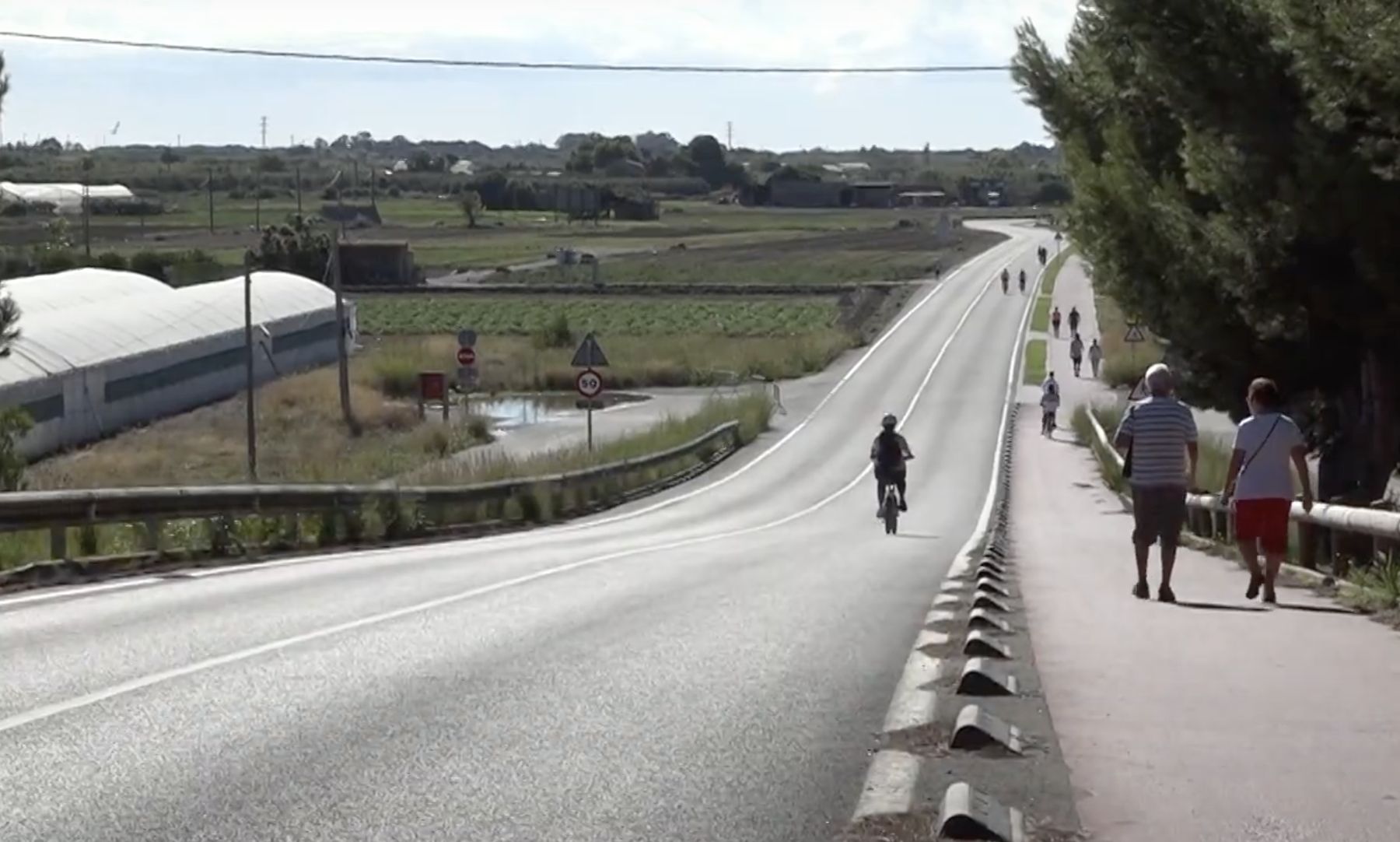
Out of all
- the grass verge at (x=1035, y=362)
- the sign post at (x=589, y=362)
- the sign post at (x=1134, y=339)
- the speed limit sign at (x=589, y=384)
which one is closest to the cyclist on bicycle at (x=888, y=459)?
the sign post at (x=589, y=362)

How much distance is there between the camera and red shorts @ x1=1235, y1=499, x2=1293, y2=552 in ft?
48.7

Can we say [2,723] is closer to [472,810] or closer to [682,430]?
[472,810]

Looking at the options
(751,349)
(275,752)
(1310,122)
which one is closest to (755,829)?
(275,752)

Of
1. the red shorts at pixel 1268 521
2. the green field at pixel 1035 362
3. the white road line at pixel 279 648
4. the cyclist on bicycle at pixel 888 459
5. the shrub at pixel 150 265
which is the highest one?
the red shorts at pixel 1268 521

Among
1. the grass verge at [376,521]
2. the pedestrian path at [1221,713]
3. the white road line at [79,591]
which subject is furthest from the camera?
the grass verge at [376,521]

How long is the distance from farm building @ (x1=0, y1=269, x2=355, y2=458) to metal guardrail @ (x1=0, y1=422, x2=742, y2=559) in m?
23.3

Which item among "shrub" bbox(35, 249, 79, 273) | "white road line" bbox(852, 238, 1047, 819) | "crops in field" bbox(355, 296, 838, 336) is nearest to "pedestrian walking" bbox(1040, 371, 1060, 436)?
"crops in field" bbox(355, 296, 838, 336)

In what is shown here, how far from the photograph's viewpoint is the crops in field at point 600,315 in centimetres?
9919

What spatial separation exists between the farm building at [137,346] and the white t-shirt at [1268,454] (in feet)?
130

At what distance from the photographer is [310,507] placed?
949 inches

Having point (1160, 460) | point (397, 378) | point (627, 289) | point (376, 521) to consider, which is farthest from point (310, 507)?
point (627, 289)

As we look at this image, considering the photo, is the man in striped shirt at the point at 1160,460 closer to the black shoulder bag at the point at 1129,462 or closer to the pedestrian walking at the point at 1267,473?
the black shoulder bag at the point at 1129,462

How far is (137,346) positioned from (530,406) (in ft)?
50.0

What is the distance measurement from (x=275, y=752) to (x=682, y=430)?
158 feet
